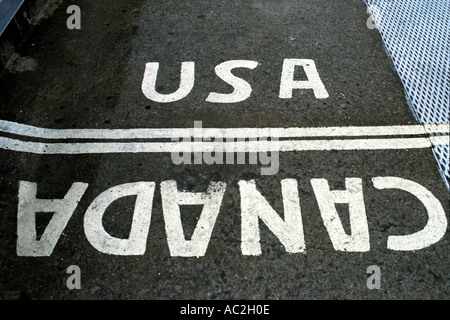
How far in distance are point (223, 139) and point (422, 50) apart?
2.61 metres

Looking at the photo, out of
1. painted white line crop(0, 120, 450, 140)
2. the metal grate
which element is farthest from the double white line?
the metal grate

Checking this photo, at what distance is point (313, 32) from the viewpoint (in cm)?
471

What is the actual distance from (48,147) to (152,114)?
1.00m

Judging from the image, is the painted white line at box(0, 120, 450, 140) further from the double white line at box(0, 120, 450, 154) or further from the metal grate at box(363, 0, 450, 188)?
the metal grate at box(363, 0, 450, 188)

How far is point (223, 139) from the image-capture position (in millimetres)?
3572

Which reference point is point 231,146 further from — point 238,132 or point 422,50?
point 422,50

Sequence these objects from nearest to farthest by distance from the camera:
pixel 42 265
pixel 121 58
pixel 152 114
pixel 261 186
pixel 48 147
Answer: pixel 42 265
pixel 261 186
pixel 48 147
pixel 152 114
pixel 121 58

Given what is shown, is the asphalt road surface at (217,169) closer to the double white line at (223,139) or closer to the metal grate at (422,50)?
the double white line at (223,139)

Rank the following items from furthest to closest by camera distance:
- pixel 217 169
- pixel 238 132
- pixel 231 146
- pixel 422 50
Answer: pixel 422 50
pixel 238 132
pixel 231 146
pixel 217 169

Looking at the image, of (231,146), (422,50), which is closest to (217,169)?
(231,146)

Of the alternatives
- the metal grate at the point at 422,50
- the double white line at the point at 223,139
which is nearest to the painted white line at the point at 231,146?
the double white line at the point at 223,139
